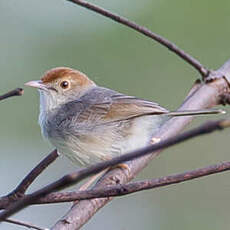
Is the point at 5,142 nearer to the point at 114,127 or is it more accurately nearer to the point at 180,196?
the point at 180,196

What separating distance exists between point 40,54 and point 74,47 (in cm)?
36

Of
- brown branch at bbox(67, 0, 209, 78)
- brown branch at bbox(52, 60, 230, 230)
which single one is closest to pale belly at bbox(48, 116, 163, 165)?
brown branch at bbox(52, 60, 230, 230)

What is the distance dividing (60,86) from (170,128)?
5.18 feet

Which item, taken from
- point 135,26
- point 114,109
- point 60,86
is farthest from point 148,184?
point 60,86

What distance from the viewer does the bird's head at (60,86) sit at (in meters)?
4.03

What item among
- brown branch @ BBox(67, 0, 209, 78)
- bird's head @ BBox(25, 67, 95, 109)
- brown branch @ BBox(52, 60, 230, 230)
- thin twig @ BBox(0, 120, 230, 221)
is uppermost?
bird's head @ BBox(25, 67, 95, 109)

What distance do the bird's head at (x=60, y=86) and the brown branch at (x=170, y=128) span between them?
134 centimetres

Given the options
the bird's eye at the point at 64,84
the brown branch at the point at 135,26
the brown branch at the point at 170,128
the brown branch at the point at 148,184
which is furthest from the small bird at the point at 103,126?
the brown branch at the point at 148,184

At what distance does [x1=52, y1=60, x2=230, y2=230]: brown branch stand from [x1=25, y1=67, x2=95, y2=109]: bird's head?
1.34 meters

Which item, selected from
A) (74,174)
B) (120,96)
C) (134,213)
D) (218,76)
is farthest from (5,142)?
(74,174)

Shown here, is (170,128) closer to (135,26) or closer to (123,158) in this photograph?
(135,26)

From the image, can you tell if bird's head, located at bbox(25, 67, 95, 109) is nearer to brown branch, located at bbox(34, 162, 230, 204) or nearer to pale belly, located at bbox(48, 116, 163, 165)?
pale belly, located at bbox(48, 116, 163, 165)

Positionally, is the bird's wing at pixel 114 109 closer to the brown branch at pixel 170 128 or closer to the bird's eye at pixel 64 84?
the brown branch at pixel 170 128

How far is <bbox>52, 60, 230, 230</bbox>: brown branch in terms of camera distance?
2.01 m
